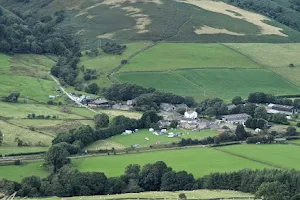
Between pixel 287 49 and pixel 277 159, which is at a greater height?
pixel 287 49

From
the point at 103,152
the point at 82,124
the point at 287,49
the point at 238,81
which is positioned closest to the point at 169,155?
the point at 103,152

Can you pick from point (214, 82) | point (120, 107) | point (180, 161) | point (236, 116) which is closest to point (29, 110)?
point (120, 107)

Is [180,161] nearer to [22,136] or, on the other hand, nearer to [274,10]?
[22,136]

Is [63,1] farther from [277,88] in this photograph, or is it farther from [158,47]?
[277,88]

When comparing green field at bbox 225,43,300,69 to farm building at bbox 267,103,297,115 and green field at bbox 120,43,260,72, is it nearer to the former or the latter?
green field at bbox 120,43,260,72

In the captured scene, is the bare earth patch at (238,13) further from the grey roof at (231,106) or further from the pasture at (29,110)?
the pasture at (29,110)

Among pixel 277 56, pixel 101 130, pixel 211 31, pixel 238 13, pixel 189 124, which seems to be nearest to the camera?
pixel 101 130
